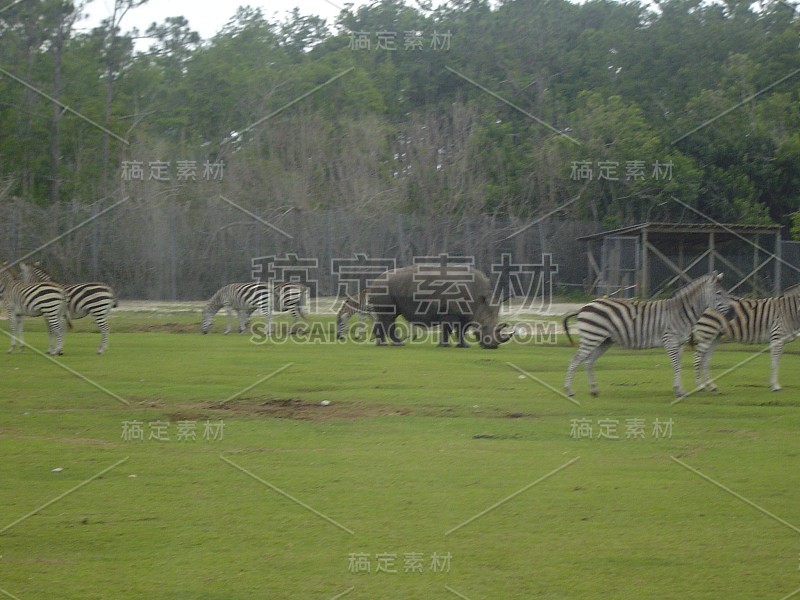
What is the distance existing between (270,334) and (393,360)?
14.7ft

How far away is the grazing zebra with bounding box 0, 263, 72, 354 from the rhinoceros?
5.34 metres

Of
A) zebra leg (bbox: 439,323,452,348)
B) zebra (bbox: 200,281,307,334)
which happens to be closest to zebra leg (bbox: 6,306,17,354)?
zebra (bbox: 200,281,307,334)

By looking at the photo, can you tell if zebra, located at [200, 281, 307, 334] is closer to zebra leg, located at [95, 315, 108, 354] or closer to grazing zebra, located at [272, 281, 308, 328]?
grazing zebra, located at [272, 281, 308, 328]

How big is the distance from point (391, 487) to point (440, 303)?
34.3ft

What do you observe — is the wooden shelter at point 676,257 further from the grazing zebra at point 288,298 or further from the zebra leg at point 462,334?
the grazing zebra at point 288,298

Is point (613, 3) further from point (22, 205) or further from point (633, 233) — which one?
point (22, 205)

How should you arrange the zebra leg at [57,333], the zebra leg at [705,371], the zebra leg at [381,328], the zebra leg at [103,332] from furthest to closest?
the zebra leg at [381,328] → the zebra leg at [103,332] → the zebra leg at [57,333] → the zebra leg at [705,371]

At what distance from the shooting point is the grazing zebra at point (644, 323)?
1152 centimetres

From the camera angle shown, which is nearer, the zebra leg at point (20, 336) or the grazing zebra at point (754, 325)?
the grazing zebra at point (754, 325)

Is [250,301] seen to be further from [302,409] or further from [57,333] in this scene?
[302,409]

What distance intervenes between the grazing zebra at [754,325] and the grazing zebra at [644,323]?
0.74ft

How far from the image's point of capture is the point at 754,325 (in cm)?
1291

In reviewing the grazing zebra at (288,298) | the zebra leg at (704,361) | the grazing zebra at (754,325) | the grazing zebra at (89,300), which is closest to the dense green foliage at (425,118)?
the grazing zebra at (288,298)

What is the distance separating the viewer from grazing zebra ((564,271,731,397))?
1152cm
